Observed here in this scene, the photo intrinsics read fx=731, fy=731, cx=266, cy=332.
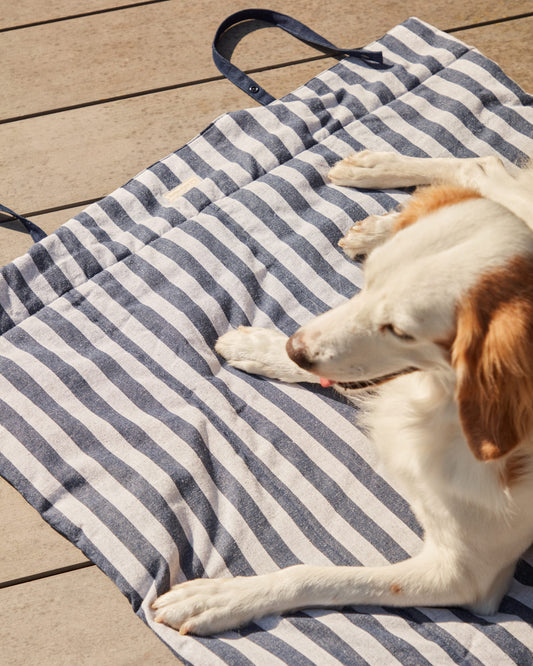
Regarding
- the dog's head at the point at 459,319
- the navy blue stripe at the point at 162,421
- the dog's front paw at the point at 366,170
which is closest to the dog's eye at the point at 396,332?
the dog's head at the point at 459,319

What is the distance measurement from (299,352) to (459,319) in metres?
0.38

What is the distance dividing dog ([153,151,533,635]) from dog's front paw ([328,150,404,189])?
32.3 inches

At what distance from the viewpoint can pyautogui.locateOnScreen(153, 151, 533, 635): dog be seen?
1.42 meters

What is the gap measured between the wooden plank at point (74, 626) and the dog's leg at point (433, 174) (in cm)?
155

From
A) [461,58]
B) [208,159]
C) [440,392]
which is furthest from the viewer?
[461,58]

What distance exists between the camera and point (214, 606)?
1761 mm

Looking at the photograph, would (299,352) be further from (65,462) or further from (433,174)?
(433,174)

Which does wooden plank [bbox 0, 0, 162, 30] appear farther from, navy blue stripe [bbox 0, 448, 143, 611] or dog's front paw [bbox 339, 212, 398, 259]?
navy blue stripe [bbox 0, 448, 143, 611]

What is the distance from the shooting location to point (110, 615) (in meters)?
1.89

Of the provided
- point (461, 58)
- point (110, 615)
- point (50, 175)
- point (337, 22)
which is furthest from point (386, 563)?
point (337, 22)

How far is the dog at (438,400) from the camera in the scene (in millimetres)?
1418

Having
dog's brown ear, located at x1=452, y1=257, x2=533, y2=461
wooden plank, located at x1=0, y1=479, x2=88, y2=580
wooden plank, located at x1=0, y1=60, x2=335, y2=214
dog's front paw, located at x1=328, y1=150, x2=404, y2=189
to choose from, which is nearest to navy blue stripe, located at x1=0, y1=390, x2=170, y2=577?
wooden plank, located at x1=0, y1=479, x2=88, y2=580

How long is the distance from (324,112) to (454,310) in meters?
1.57

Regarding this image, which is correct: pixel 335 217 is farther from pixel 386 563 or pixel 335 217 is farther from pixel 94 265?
pixel 386 563
